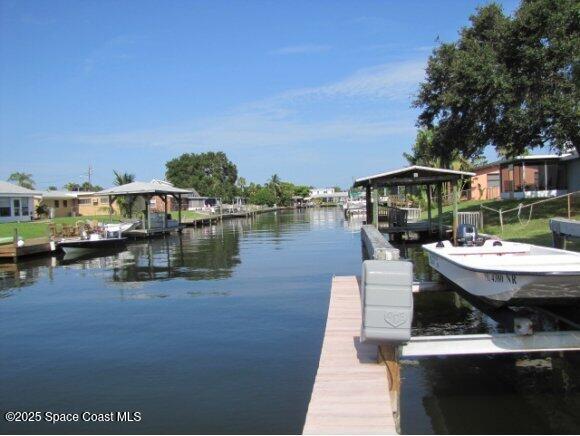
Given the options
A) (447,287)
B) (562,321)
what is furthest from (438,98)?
(562,321)

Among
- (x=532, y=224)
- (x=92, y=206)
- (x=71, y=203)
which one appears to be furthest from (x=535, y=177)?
(x=92, y=206)

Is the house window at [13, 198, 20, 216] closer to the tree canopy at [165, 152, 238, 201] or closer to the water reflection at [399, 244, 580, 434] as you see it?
the water reflection at [399, 244, 580, 434]

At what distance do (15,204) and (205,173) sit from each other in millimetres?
83356

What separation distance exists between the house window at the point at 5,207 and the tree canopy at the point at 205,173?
6016 cm

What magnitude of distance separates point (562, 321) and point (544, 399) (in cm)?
140

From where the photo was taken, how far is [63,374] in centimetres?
912

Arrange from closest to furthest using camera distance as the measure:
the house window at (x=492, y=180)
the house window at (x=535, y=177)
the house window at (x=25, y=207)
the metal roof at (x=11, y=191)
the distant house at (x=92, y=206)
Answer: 1. the house window at (x=535, y=177)
2. the metal roof at (x=11, y=191)
3. the house window at (x=25, y=207)
4. the house window at (x=492, y=180)
5. the distant house at (x=92, y=206)

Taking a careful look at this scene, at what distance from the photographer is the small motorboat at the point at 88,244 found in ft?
93.5

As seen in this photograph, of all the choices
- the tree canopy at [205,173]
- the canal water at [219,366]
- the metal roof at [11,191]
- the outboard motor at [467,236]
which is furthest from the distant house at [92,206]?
the outboard motor at [467,236]

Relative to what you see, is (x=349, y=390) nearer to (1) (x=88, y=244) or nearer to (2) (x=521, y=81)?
(2) (x=521, y=81)

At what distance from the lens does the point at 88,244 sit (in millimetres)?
29438

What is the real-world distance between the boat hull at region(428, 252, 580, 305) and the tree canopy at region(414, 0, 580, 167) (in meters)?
16.0

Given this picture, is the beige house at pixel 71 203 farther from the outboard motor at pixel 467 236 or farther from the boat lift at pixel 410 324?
the boat lift at pixel 410 324

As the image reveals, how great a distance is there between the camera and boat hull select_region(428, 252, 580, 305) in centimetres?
676
